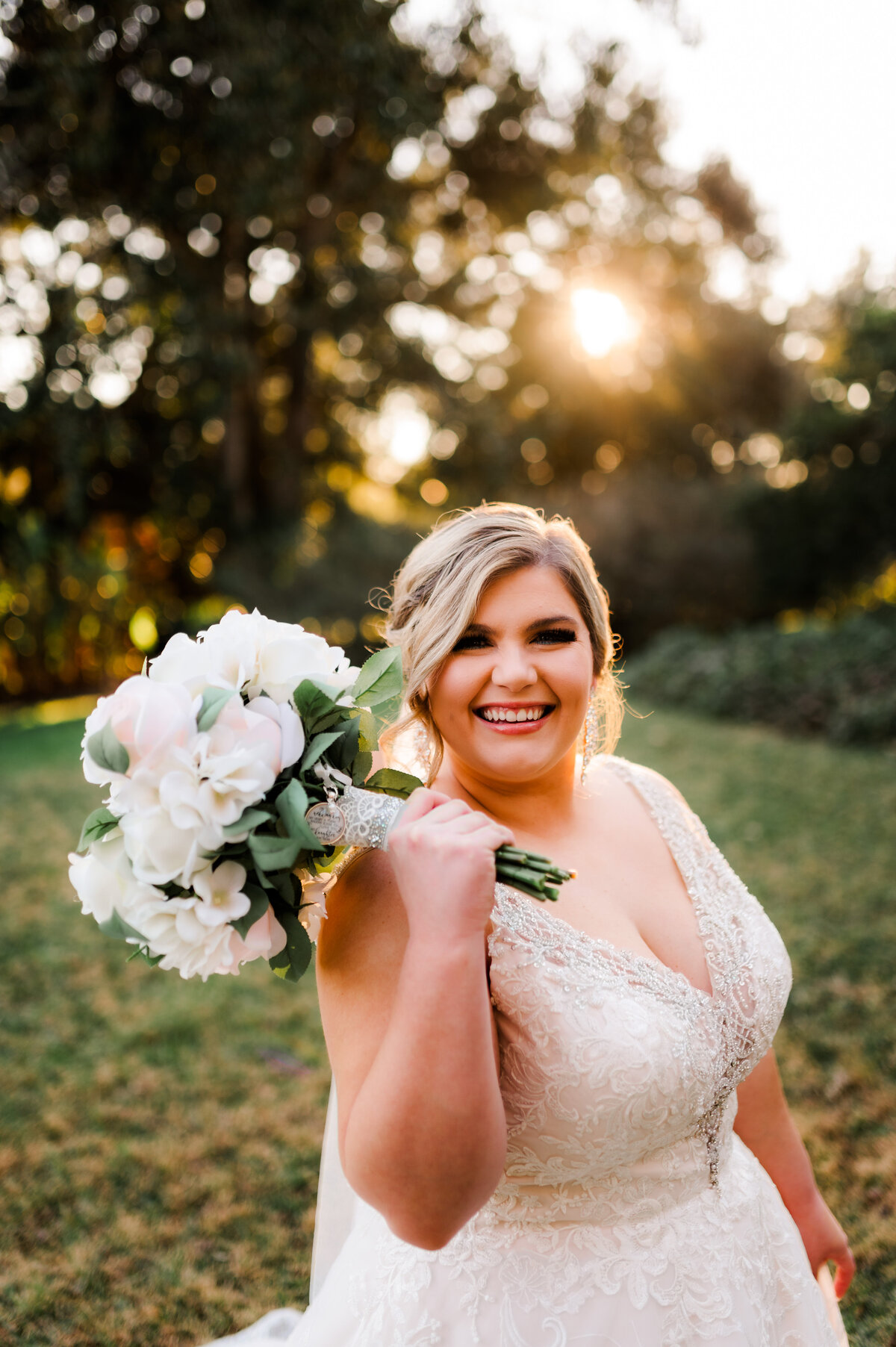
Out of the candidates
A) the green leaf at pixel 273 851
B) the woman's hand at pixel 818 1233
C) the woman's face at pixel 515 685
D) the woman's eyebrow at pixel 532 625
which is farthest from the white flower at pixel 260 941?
the woman's hand at pixel 818 1233

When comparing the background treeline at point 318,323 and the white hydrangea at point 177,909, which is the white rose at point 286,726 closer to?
the white hydrangea at point 177,909

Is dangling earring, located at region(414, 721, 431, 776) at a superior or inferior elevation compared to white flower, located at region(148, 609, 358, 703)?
inferior

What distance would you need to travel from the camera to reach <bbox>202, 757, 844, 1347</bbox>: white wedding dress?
1.52 metres

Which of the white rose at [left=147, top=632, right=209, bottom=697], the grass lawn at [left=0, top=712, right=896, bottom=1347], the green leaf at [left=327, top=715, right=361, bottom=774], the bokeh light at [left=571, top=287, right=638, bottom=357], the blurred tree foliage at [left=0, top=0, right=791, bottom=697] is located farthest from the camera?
the bokeh light at [left=571, top=287, right=638, bottom=357]

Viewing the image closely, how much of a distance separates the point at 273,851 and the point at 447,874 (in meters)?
0.24

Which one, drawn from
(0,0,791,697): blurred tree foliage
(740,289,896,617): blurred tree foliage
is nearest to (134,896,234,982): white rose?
(0,0,791,697): blurred tree foliage

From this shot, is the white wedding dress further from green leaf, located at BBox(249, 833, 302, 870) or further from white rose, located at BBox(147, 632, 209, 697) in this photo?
white rose, located at BBox(147, 632, 209, 697)

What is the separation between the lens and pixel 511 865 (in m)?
1.30

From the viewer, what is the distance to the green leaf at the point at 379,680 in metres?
1.43

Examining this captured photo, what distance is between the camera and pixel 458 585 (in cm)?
174

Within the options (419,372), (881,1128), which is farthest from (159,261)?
(881,1128)

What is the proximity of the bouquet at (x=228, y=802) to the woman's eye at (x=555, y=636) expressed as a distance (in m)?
0.48

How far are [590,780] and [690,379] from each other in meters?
23.3

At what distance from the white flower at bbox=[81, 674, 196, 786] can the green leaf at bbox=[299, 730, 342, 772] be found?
18 cm
